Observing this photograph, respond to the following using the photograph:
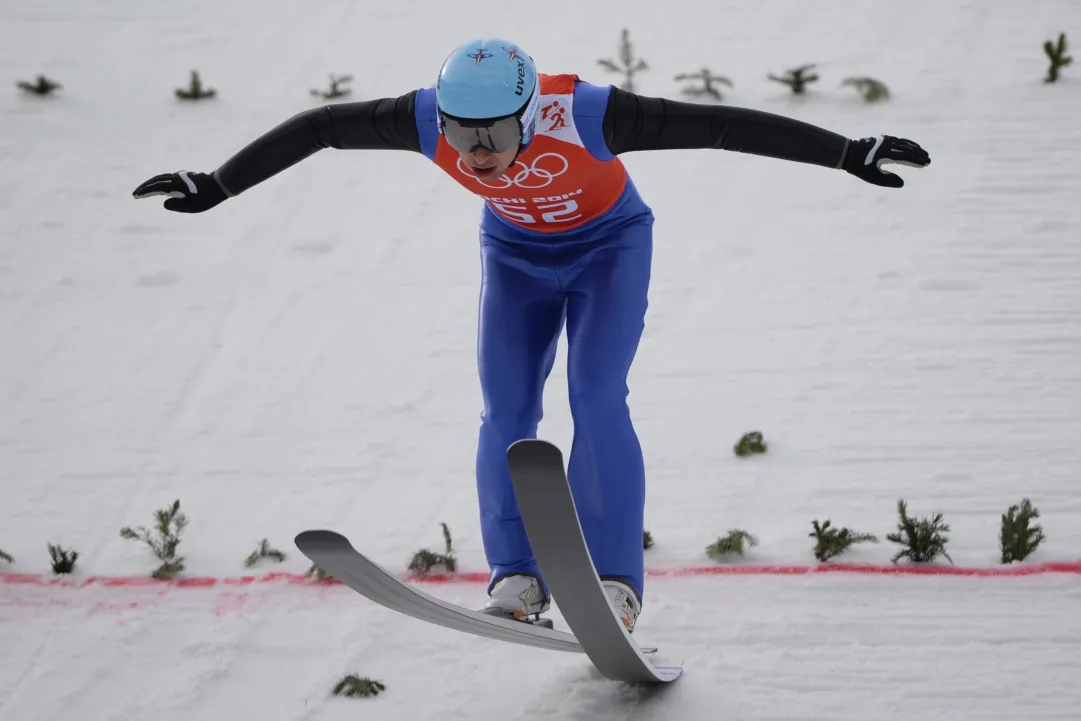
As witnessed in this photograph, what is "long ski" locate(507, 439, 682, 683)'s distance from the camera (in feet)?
9.09

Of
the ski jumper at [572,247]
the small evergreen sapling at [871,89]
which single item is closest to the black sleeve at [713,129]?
the ski jumper at [572,247]

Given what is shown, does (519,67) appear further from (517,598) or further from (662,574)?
(662,574)

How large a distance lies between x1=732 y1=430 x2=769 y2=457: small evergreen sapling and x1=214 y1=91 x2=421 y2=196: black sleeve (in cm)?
211

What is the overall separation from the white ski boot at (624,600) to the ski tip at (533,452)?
60cm

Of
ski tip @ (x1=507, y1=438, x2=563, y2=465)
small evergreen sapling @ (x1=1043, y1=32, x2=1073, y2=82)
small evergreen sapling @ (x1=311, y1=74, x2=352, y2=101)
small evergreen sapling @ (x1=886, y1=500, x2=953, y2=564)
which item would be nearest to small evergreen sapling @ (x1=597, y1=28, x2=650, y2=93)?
small evergreen sapling @ (x1=311, y1=74, x2=352, y2=101)

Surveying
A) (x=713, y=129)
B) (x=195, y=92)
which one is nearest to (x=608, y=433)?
(x=713, y=129)

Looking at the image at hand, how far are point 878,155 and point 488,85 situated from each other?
966 mm

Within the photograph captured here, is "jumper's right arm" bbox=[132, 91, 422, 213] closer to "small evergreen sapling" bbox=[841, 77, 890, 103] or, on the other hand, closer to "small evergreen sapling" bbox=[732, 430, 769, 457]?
"small evergreen sapling" bbox=[732, 430, 769, 457]

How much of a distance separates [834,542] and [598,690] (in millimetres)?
1133

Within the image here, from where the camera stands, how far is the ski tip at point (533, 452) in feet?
8.98

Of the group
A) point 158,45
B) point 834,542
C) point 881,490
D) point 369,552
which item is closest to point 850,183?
point 881,490

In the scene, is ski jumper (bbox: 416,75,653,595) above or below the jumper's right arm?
below

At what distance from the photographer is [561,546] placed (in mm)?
2885

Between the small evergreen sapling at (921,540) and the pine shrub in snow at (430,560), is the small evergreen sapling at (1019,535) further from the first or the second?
the pine shrub in snow at (430,560)
